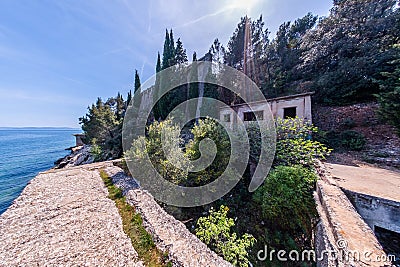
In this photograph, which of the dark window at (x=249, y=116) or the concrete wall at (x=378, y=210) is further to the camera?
the dark window at (x=249, y=116)

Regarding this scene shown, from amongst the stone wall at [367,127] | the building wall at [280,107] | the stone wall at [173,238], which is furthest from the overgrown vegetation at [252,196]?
the stone wall at [367,127]

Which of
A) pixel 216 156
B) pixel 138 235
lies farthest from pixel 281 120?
pixel 138 235

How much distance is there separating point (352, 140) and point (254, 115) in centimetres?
494

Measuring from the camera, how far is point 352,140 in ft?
25.2

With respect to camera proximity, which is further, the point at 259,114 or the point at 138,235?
the point at 259,114

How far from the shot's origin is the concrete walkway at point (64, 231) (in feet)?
7.65

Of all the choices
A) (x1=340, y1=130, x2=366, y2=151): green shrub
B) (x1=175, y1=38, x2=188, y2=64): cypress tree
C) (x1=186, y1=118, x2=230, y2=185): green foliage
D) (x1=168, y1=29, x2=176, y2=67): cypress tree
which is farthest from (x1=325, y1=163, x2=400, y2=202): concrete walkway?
(x1=175, y1=38, x2=188, y2=64): cypress tree

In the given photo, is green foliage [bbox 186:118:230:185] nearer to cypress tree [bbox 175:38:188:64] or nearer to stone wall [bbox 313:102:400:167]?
stone wall [bbox 313:102:400:167]

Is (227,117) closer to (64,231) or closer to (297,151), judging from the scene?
(297,151)

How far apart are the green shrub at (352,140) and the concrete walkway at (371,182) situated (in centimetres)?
347

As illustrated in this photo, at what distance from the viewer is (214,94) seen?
16.6 metres

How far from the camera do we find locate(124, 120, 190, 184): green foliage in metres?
4.79

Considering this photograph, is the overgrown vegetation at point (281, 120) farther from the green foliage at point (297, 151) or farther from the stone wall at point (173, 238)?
the stone wall at point (173, 238)

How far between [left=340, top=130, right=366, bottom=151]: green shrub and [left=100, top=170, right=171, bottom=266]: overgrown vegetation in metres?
9.64
